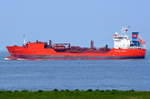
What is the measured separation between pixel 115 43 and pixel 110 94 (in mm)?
94708

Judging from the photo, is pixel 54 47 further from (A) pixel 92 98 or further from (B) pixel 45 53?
(A) pixel 92 98

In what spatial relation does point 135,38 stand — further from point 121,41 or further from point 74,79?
point 74,79

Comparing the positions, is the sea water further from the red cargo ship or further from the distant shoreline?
the red cargo ship

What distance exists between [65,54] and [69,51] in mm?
955

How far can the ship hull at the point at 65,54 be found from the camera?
357 feet

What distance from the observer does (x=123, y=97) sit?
71.8 feet

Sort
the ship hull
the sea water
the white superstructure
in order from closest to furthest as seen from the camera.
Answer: the sea water, the ship hull, the white superstructure

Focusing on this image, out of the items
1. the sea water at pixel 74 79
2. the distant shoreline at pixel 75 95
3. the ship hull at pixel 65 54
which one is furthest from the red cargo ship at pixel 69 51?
the distant shoreline at pixel 75 95

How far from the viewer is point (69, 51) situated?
112 meters

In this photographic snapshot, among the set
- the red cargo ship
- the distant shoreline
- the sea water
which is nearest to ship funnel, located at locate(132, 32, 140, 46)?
the red cargo ship

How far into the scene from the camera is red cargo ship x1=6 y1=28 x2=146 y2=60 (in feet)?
357

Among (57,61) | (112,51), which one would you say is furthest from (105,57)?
(57,61)

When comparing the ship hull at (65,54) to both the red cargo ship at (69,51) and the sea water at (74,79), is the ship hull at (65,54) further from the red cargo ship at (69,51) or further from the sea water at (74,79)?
the sea water at (74,79)

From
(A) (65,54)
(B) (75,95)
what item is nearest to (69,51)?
(A) (65,54)
